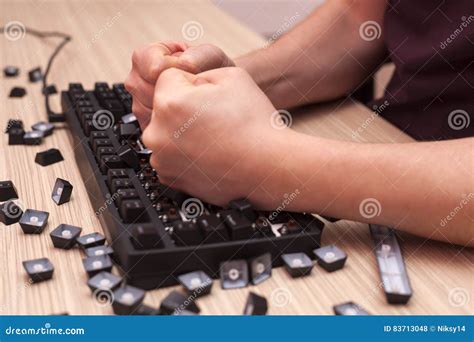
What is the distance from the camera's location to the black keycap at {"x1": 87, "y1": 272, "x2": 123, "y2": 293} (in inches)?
26.6

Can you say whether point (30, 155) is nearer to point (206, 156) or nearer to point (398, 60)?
point (206, 156)

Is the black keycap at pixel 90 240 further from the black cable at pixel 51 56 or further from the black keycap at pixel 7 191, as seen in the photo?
the black cable at pixel 51 56

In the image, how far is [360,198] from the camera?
→ 31.0 inches

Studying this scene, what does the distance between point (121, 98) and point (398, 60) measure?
486 millimetres

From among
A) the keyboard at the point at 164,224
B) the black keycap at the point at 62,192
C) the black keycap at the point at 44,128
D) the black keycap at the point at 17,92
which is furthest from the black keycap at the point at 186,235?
the black keycap at the point at 17,92

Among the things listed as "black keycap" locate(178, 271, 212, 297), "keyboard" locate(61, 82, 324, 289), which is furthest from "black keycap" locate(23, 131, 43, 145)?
A: "black keycap" locate(178, 271, 212, 297)

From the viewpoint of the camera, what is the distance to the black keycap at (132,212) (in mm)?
742

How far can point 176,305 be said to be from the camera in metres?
0.66

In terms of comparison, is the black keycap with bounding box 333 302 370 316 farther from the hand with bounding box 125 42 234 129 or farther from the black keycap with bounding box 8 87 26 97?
the black keycap with bounding box 8 87 26 97

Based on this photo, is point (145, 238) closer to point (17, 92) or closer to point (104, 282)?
point (104, 282)

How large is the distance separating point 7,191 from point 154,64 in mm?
273

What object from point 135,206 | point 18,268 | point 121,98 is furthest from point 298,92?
point 18,268

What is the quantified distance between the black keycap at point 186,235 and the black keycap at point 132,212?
0.05m

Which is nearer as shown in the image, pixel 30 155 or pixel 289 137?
pixel 289 137
